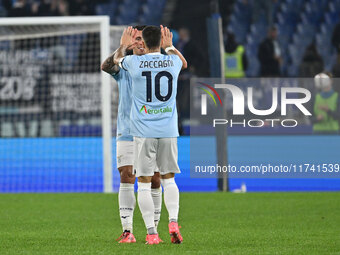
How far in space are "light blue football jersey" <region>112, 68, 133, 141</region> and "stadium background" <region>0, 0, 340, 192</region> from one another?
5.24 metres

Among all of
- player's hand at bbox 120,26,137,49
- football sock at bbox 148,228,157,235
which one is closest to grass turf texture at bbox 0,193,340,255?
football sock at bbox 148,228,157,235

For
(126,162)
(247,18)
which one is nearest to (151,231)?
(126,162)

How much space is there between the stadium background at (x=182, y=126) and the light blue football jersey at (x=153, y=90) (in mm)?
5615

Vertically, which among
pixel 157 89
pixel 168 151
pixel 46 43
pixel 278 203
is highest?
pixel 46 43

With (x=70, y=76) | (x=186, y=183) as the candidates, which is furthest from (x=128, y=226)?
(x=70, y=76)

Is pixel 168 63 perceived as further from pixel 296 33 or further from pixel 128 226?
pixel 296 33

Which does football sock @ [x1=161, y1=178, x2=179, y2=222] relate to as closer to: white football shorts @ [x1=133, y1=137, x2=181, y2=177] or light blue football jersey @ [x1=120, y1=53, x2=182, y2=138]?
white football shorts @ [x1=133, y1=137, x2=181, y2=177]

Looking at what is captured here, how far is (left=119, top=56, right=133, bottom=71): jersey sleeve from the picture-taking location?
6.94 m

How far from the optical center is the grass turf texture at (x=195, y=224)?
274 inches

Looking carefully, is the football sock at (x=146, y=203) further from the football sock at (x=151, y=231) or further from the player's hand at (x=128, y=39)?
the player's hand at (x=128, y=39)

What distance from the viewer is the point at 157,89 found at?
6.91 m

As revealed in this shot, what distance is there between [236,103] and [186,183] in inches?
73.9

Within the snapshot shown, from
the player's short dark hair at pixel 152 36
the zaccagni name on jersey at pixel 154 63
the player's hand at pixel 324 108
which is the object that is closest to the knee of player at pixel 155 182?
the zaccagni name on jersey at pixel 154 63

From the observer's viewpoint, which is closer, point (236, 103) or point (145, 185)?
point (145, 185)
